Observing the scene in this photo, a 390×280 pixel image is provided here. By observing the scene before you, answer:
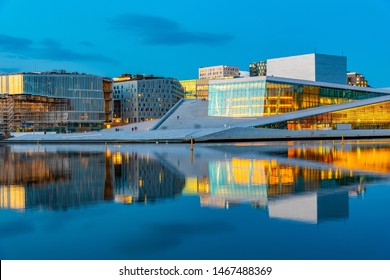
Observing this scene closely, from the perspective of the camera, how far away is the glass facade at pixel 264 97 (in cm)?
7319

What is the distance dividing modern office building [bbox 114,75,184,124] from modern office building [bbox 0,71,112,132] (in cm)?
1886

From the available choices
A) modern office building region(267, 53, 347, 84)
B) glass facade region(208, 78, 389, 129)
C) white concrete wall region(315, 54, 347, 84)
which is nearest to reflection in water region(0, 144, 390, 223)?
glass facade region(208, 78, 389, 129)

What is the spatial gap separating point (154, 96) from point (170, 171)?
11170cm

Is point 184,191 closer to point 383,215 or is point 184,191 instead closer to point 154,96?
point 383,215

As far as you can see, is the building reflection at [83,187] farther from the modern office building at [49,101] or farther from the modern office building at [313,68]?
the modern office building at [49,101]

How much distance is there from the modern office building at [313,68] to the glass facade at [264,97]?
12.6ft

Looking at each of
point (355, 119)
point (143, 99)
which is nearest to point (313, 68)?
point (355, 119)

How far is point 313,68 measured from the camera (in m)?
79.9

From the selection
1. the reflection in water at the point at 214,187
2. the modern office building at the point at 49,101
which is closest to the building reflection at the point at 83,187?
the reflection in water at the point at 214,187
